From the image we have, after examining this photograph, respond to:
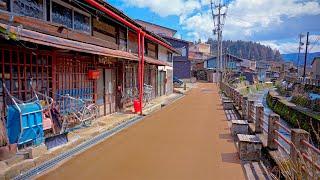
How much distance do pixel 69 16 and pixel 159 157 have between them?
6061mm

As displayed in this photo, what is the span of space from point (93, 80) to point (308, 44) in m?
50.6

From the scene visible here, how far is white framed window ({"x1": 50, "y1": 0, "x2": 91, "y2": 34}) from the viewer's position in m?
9.90

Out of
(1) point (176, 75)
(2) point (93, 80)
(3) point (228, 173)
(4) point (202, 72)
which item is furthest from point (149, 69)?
(4) point (202, 72)

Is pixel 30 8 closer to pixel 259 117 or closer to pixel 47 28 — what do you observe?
pixel 47 28

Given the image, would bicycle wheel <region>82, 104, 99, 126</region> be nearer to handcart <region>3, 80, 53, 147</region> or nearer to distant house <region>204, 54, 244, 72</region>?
handcart <region>3, 80, 53, 147</region>

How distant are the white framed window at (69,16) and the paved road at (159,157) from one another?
415 cm

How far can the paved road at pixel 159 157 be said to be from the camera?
649cm

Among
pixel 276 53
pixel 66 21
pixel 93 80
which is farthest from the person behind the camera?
pixel 276 53

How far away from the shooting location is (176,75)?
57.6 meters

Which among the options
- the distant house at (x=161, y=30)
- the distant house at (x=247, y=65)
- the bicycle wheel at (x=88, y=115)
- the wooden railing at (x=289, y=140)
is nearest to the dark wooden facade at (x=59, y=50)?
the bicycle wheel at (x=88, y=115)

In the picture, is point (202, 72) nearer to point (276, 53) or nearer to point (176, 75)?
point (176, 75)

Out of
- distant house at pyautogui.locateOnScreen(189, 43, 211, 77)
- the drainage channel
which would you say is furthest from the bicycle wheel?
distant house at pyautogui.locateOnScreen(189, 43, 211, 77)

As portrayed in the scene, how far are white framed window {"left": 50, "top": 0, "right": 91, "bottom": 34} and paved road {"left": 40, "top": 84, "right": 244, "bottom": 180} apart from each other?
4.15m

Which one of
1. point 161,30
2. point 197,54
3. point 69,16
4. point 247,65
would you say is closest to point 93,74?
point 69,16
